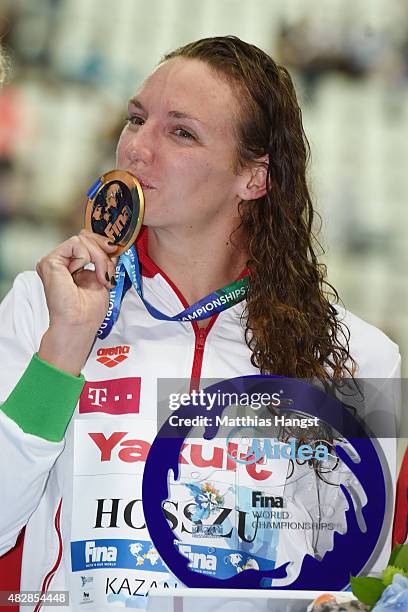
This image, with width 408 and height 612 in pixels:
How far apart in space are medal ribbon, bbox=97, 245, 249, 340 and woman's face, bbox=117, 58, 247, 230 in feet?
0.30

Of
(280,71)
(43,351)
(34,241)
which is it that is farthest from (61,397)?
(34,241)

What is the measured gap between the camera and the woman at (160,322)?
128 cm

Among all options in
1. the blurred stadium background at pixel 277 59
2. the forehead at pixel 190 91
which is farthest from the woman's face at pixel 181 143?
the blurred stadium background at pixel 277 59

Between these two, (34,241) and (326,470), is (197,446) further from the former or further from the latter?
(34,241)

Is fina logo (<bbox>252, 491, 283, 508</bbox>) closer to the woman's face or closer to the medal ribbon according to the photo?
the medal ribbon

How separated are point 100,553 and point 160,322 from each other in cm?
38

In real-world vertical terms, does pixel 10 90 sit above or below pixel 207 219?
above

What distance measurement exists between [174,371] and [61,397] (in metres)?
0.21

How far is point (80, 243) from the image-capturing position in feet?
4.44

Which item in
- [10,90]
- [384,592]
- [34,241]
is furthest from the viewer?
[10,90]

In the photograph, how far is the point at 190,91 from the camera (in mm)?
1488

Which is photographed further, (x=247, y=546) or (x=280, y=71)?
(x=280, y=71)
